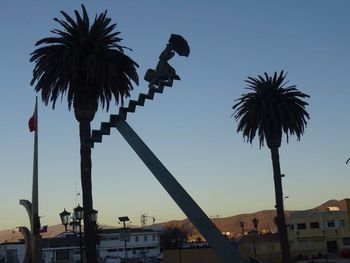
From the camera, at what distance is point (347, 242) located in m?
97.6

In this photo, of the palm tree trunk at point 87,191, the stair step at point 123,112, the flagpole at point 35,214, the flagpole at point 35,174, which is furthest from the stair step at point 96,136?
the flagpole at point 35,174

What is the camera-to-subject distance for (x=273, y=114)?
5088 centimetres

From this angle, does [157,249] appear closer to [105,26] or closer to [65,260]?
[65,260]

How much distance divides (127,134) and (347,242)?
8250cm

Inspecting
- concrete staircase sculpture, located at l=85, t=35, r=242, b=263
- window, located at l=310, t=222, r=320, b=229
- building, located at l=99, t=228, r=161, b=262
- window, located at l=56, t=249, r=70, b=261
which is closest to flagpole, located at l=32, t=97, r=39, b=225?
concrete staircase sculpture, located at l=85, t=35, r=242, b=263

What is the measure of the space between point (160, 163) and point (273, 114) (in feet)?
98.7

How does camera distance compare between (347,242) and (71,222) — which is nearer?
(71,222)

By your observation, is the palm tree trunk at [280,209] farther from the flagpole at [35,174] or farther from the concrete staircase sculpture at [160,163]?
the concrete staircase sculpture at [160,163]

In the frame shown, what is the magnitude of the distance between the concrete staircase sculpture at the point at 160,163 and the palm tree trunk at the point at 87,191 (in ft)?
31.3

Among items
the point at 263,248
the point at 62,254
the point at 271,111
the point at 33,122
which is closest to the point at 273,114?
the point at 271,111

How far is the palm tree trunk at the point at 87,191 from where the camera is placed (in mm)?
32938

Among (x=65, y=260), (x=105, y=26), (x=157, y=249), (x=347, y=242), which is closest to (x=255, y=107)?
(x=105, y=26)

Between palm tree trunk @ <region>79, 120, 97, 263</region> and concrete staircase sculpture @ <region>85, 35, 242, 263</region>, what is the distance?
9.53 metres

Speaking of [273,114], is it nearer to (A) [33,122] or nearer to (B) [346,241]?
(A) [33,122]
